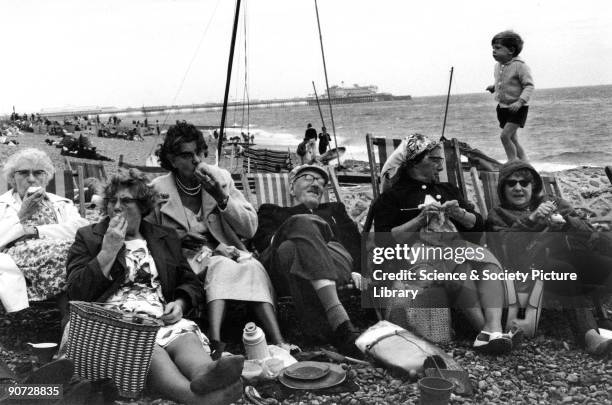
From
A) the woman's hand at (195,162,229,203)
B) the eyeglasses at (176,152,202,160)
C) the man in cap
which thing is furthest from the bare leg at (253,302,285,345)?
the eyeglasses at (176,152,202,160)

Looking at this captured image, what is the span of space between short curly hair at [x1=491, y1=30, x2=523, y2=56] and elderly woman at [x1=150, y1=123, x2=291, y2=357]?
323 cm

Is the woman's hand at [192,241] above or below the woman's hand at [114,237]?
below

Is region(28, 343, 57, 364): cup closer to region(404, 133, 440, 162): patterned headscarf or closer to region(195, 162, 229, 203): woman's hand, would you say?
region(195, 162, 229, 203): woman's hand

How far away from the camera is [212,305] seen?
10.2 feet

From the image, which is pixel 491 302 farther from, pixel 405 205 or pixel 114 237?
pixel 114 237

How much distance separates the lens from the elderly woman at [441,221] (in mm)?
3195

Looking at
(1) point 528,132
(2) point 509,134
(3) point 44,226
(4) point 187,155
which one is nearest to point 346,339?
(4) point 187,155

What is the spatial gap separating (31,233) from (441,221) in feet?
7.36

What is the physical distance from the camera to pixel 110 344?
2.43 m

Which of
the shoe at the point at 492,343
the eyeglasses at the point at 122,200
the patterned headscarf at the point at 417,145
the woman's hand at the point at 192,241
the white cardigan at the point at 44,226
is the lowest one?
the shoe at the point at 492,343

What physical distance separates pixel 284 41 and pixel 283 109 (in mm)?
96062

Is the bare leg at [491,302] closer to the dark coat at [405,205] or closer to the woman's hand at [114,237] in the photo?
the dark coat at [405,205]

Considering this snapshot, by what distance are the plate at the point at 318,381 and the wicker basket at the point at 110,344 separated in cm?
61

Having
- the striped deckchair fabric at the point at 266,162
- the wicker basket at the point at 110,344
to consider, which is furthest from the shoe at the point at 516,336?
the striped deckchair fabric at the point at 266,162
